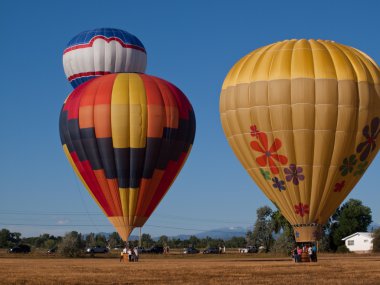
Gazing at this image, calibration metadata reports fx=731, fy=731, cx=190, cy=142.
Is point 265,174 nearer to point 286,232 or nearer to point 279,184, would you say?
point 279,184

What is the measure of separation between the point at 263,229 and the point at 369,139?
6692cm

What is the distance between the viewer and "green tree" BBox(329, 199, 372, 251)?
9650 cm

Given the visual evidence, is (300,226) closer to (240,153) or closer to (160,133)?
(240,153)

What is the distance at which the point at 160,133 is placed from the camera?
5022 centimetres

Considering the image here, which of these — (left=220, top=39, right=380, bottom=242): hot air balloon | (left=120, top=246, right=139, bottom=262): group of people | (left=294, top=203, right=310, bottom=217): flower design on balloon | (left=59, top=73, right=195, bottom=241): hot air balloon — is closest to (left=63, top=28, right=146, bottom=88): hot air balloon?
A: (left=59, top=73, right=195, bottom=241): hot air balloon

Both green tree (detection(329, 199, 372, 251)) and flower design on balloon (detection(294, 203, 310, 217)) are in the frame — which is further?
green tree (detection(329, 199, 372, 251))

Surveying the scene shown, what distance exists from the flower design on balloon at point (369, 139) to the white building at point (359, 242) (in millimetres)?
46700

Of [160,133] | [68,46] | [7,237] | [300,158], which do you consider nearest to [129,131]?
[160,133]

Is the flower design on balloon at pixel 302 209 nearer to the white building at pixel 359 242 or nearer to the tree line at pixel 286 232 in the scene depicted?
the tree line at pixel 286 232

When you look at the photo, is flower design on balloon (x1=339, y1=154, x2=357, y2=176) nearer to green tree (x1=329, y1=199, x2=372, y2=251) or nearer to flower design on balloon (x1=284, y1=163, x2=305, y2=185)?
flower design on balloon (x1=284, y1=163, x2=305, y2=185)

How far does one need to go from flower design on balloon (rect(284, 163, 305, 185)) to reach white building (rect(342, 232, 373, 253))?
159 ft

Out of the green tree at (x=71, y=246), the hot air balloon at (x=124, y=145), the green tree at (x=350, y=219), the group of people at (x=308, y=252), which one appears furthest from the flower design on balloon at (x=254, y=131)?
the green tree at (x=350, y=219)

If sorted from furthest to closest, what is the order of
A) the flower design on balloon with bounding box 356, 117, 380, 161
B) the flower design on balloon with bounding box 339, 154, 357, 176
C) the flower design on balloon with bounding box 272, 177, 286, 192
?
the flower design on balloon with bounding box 272, 177, 286, 192 → the flower design on balloon with bounding box 356, 117, 380, 161 → the flower design on balloon with bounding box 339, 154, 357, 176

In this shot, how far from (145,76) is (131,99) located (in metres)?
3.29
